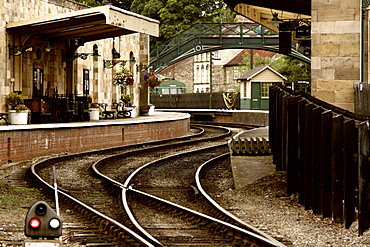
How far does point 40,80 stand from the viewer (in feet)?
85.7

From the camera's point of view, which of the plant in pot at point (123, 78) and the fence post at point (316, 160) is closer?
the fence post at point (316, 160)

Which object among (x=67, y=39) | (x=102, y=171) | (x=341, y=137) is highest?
(x=67, y=39)

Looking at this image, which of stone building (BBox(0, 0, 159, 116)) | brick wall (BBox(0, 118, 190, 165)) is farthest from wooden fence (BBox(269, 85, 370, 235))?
stone building (BBox(0, 0, 159, 116))

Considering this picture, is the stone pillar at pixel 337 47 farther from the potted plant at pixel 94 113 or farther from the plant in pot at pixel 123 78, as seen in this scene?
the plant in pot at pixel 123 78

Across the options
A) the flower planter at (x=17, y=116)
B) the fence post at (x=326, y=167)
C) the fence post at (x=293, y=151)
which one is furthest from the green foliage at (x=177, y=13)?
the fence post at (x=326, y=167)

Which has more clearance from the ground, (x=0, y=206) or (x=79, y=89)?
(x=79, y=89)

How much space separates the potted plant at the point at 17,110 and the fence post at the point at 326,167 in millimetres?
13811

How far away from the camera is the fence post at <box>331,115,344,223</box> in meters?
9.04

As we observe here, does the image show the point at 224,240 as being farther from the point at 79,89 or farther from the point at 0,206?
the point at 79,89

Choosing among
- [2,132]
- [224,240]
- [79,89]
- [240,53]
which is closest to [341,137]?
[224,240]

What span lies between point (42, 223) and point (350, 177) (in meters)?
4.31

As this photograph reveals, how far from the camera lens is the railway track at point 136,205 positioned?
8586mm

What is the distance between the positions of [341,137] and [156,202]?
3658mm

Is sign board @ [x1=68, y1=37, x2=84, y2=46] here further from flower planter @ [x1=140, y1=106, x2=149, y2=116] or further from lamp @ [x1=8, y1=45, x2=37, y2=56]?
flower planter @ [x1=140, y1=106, x2=149, y2=116]
